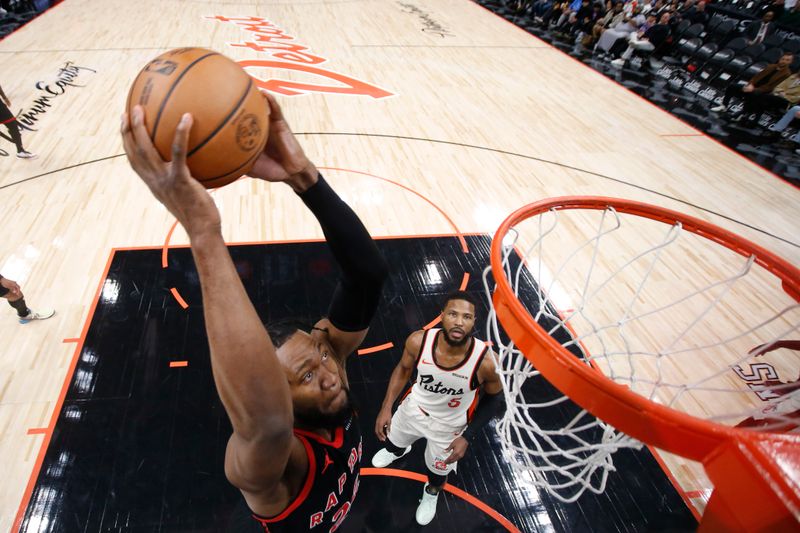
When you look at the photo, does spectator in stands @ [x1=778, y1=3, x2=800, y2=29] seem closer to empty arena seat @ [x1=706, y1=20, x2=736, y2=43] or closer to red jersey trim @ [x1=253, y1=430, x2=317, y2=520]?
empty arena seat @ [x1=706, y1=20, x2=736, y2=43]

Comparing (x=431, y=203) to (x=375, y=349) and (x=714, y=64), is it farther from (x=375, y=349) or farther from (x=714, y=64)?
(x=714, y=64)

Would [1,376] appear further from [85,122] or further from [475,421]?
[85,122]

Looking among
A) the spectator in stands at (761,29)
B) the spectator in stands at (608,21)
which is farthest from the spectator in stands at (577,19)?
the spectator in stands at (761,29)

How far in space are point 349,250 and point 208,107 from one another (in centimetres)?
57

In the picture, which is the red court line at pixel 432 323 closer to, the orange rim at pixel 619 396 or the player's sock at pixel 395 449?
the player's sock at pixel 395 449

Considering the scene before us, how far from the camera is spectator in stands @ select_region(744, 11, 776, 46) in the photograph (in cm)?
990

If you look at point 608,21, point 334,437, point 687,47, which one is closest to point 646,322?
point 334,437

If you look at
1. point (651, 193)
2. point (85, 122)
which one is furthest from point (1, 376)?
point (651, 193)

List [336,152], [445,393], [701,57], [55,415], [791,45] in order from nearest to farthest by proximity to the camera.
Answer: [445,393]
[55,415]
[336,152]
[791,45]
[701,57]

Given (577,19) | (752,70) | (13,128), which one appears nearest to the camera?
(13,128)

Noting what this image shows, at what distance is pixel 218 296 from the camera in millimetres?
865

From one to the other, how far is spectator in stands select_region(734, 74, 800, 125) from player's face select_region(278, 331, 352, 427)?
10.8 m

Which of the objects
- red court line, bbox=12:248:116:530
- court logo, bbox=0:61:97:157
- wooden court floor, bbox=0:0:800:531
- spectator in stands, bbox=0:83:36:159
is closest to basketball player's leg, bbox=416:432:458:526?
wooden court floor, bbox=0:0:800:531

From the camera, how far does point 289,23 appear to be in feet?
38.3
